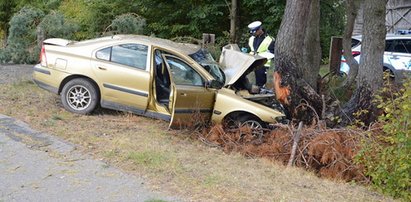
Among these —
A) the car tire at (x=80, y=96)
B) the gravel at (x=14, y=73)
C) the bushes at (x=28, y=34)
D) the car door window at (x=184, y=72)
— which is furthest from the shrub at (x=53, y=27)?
the car door window at (x=184, y=72)

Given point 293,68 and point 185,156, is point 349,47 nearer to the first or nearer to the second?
point 293,68

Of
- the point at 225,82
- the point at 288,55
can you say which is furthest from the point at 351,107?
the point at 225,82

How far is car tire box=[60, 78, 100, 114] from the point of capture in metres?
8.38

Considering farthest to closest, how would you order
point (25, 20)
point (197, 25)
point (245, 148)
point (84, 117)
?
1. point (197, 25)
2. point (25, 20)
3. point (84, 117)
4. point (245, 148)

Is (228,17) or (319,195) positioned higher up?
(228,17)

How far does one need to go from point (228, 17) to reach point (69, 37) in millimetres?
6527

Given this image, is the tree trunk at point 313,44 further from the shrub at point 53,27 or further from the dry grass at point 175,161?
the shrub at point 53,27

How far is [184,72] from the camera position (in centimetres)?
809

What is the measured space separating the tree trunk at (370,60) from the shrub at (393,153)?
2490mm

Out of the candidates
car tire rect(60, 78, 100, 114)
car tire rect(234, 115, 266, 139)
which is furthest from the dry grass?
car tire rect(234, 115, 266, 139)

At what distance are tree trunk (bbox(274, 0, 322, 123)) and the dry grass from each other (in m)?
2.26

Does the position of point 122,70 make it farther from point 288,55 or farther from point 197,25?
point 197,25

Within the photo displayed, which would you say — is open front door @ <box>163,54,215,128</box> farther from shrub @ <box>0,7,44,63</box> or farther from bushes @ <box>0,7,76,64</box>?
shrub @ <box>0,7,44,63</box>

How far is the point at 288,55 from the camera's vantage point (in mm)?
9172
